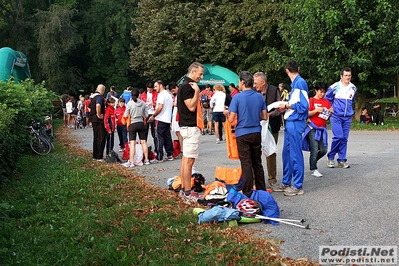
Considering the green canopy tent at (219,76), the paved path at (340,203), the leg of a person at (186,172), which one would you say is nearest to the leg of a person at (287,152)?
the paved path at (340,203)

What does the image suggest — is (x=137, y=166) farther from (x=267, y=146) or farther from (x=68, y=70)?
(x=68, y=70)

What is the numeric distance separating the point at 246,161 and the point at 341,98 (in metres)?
3.82

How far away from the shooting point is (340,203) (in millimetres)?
7215

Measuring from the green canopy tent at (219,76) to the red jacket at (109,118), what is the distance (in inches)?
626

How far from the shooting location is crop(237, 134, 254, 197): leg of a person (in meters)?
7.18

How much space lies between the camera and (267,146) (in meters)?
8.05

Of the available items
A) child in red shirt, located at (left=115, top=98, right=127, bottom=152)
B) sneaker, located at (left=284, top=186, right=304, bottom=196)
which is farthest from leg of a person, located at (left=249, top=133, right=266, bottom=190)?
child in red shirt, located at (left=115, top=98, right=127, bottom=152)

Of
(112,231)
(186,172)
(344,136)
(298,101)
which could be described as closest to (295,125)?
(298,101)

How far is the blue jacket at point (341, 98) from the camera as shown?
1007 centimetres

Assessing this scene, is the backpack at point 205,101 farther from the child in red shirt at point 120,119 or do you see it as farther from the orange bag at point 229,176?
the orange bag at point 229,176

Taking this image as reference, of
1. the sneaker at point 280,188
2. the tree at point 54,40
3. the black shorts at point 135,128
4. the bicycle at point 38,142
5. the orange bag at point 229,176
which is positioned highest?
the tree at point 54,40

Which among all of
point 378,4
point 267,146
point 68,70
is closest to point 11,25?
point 68,70

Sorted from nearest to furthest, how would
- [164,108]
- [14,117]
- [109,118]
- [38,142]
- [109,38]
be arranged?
[14,117]
[164,108]
[109,118]
[38,142]
[109,38]

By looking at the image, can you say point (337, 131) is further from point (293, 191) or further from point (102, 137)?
point (102, 137)
